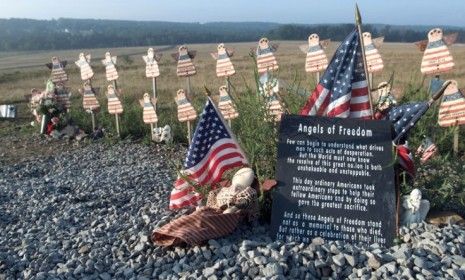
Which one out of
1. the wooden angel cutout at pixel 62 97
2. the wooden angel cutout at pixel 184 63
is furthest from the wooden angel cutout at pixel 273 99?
the wooden angel cutout at pixel 62 97

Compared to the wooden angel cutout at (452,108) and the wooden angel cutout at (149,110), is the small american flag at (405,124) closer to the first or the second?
the wooden angel cutout at (452,108)

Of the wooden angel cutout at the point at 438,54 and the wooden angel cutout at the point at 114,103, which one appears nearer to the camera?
the wooden angel cutout at the point at 438,54

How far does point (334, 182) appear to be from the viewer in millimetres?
5047

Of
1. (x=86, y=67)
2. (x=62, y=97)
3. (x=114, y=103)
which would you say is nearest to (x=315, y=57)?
(x=114, y=103)

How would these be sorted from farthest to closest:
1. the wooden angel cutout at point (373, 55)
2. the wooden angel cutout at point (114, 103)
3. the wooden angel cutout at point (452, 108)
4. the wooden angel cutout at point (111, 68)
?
the wooden angel cutout at point (111, 68) → the wooden angel cutout at point (114, 103) → the wooden angel cutout at point (373, 55) → the wooden angel cutout at point (452, 108)

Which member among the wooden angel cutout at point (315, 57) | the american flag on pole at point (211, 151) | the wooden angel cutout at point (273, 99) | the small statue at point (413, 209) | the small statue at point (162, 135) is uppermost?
the wooden angel cutout at point (315, 57)

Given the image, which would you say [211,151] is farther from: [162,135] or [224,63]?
[224,63]

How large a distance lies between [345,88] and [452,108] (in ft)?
11.7

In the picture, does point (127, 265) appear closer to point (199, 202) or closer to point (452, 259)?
point (199, 202)

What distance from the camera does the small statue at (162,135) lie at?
1074 cm

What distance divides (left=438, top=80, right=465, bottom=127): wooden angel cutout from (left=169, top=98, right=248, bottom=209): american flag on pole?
383 centimetres

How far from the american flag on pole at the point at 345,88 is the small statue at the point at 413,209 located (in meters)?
0.81

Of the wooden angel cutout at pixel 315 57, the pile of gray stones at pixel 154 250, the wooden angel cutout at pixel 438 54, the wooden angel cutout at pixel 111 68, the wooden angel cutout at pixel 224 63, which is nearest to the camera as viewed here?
the pile of gray stones at pixel 154 250

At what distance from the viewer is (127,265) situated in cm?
473
